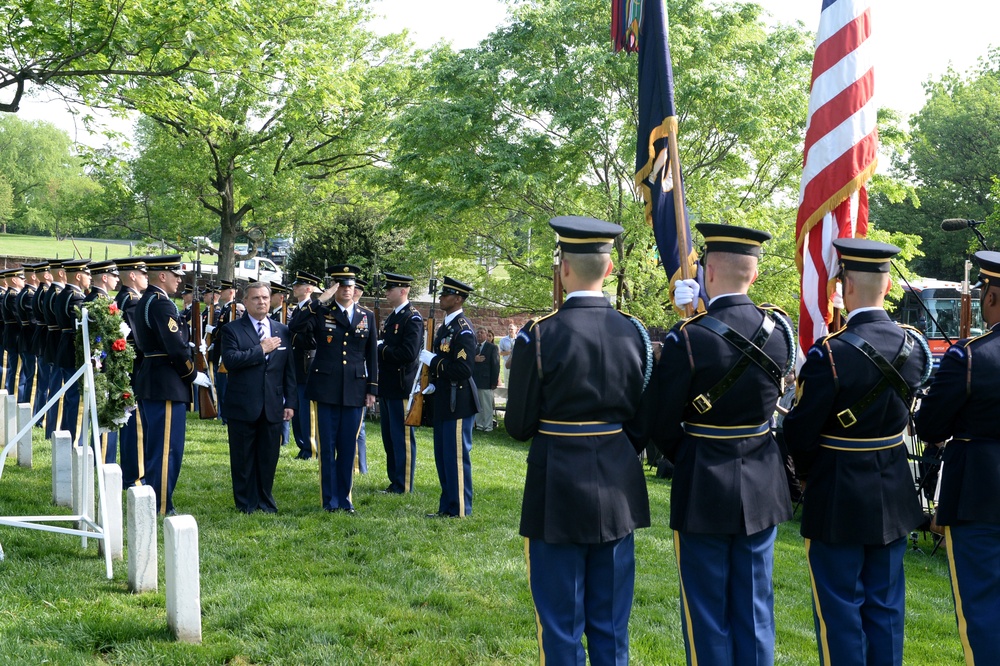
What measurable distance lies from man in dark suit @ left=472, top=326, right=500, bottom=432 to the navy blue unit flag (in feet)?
35.1

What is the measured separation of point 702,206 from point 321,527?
1062 centimetres

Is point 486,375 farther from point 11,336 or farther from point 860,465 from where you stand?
point 860,465

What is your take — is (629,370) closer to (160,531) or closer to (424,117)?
(160,531)

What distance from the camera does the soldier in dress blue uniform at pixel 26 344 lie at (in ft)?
45.2

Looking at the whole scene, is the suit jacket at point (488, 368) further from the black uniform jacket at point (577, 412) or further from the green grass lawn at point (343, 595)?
the black uniform jacket at point (577, 412)

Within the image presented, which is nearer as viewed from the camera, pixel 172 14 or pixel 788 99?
pixel 172 14

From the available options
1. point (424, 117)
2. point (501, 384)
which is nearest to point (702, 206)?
point (424, 117)

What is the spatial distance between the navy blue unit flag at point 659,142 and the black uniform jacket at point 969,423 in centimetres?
148

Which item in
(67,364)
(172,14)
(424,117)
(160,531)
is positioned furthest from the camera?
(424,117)

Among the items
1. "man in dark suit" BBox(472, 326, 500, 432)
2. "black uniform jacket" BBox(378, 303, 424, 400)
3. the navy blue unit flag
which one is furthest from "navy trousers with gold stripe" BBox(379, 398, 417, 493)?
"man in dark suit" BBox(472, 326, 500, 432)

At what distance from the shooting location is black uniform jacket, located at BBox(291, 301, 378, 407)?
8617mm

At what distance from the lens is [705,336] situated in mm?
4109

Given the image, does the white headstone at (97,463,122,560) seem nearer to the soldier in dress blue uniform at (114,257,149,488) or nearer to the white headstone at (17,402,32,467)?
the soldier in dress blue uniform at (114,257,149,488)

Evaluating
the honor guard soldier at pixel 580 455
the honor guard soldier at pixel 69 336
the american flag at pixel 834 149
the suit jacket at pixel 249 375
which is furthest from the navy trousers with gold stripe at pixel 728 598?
the honor guard soldier at pixel 69 336
